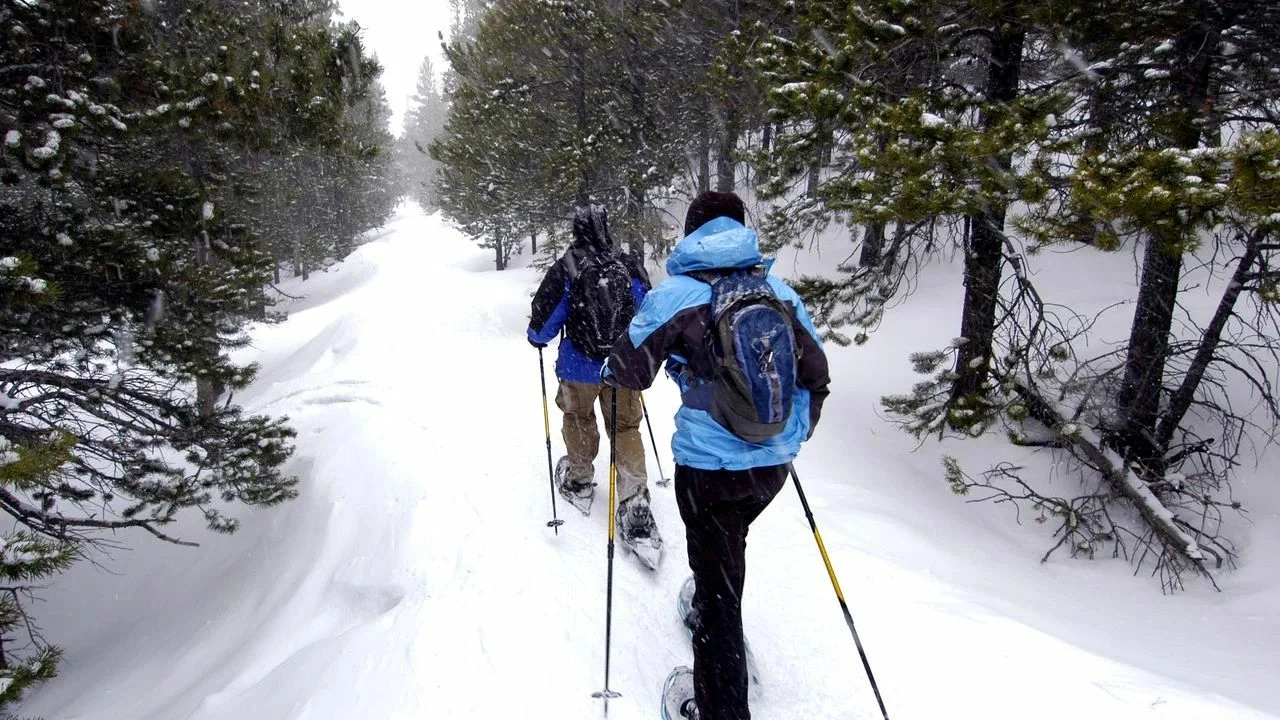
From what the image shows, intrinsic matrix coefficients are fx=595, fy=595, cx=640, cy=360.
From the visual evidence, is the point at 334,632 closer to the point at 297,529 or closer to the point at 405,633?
the point at 405,633

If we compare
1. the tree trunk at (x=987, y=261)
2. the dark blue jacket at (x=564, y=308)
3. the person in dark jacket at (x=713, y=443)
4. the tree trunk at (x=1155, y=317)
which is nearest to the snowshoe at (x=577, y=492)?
the dark blue jacket at (x=564, y=308)

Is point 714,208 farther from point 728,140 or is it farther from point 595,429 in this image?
point 728,140

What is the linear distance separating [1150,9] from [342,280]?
1148 inches

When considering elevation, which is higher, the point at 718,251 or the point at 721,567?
the point at 718,251

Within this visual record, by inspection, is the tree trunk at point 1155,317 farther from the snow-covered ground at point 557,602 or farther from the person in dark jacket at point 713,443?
the person in dark jacket at point 713,443

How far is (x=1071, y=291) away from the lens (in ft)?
32.5

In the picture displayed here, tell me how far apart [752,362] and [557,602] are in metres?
2.20

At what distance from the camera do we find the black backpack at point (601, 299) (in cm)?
421

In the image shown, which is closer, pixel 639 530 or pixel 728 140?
pixel 639 530

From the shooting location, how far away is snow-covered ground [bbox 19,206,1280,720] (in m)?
3.07

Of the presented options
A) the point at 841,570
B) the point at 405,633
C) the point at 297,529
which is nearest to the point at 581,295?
the point at 405,633

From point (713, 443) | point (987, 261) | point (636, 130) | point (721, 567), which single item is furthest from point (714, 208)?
point (636, 130)

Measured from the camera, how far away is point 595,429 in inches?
186

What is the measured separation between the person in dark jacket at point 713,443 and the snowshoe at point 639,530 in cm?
140
